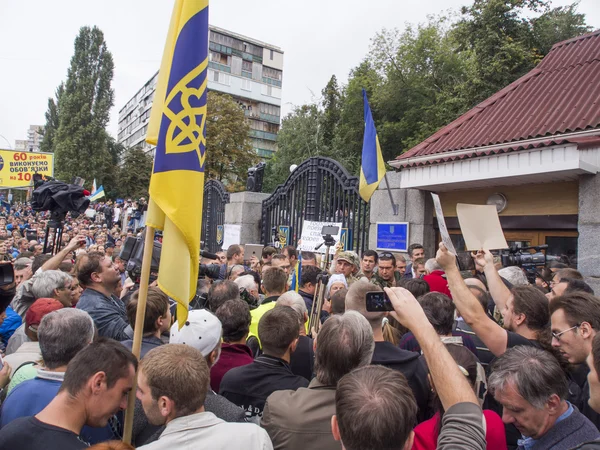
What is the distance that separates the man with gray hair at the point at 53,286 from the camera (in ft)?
13.4

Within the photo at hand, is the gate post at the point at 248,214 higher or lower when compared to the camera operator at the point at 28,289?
higher

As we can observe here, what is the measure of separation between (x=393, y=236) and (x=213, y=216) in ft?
23.8

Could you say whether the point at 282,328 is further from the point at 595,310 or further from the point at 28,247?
the point at 28,247

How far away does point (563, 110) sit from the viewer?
25.3 ft

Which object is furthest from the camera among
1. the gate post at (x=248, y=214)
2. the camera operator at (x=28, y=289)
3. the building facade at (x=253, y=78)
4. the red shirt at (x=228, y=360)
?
the building facade at (x=253, y=78)

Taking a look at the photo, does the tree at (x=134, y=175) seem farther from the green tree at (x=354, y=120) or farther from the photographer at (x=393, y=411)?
the photographer at (x=393, y=411)

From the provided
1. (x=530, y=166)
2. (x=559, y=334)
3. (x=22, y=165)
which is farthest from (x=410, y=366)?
(x=22, y=165)

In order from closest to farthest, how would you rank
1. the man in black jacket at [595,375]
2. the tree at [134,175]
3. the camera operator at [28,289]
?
the man in black jacket at [595,375] → the camera operator at [28,289] → the tree at [134,175]

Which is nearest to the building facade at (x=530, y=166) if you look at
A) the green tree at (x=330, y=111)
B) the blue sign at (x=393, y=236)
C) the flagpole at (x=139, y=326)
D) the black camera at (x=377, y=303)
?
the blue sign at (x=393, y=236)

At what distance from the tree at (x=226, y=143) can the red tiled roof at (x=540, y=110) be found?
26.0 metres

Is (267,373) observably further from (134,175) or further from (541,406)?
(134,175)

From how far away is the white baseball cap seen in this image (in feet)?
9.21

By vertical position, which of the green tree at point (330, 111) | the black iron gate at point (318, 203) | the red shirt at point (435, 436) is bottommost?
A: the red shirt at point (435, 436)

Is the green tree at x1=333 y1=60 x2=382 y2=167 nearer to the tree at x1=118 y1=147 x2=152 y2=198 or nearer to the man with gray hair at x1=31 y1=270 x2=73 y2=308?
the tree at x1=118 y1=147 x2=152 y2=198
